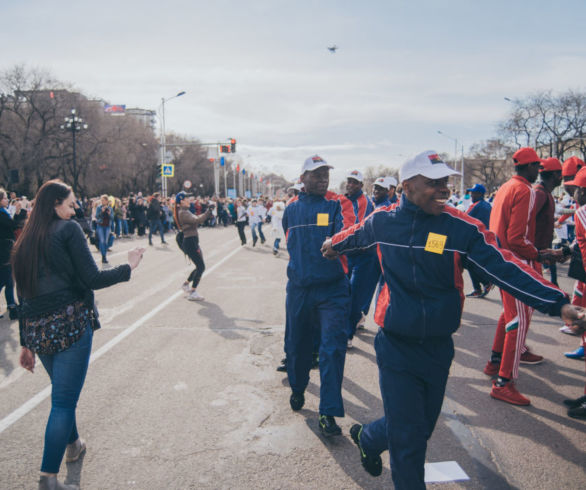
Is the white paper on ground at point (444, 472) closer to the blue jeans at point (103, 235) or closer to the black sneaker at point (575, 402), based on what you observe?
the black sneaker at point (575, 402)

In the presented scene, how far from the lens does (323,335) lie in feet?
12.7

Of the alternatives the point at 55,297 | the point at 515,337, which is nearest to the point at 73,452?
the point at 55,297

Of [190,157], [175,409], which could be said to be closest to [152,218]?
[175,409]

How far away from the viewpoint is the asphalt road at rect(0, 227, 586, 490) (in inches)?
126

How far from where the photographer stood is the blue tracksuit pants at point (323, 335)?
3.73m

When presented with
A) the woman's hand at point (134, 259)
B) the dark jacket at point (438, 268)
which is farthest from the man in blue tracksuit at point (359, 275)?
the dark jacket at point (438, 268)

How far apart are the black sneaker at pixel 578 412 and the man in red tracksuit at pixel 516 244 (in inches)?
12.9

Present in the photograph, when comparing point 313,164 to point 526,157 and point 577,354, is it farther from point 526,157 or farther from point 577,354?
point 577,354

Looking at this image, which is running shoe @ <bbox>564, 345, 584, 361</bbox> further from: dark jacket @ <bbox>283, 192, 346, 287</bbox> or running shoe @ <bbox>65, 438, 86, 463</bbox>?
running shoe @ <bbox>65, 438, 86, 463</bbox>

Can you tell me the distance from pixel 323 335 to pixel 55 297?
196 cm

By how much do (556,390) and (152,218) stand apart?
18.1 meters

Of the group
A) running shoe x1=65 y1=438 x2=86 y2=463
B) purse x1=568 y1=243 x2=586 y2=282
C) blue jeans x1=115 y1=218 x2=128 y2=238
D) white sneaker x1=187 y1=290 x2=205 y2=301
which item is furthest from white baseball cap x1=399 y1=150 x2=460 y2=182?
blue jeans x1=115 y1=218 x2=128 y2=238

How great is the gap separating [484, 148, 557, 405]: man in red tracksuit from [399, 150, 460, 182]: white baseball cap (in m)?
2.05

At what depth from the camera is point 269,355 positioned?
5.69 m
